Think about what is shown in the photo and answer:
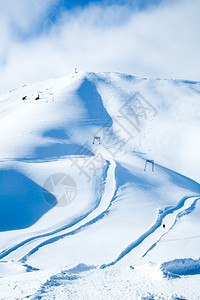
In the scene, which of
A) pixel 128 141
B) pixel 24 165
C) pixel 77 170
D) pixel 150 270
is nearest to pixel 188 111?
pixel 128 141

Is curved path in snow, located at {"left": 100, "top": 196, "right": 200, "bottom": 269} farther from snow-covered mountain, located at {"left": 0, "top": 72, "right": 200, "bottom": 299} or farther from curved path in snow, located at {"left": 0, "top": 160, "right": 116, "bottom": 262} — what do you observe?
curved path in snow, located at {"left": 0, "top": 160, "right": 116, "bottom": 262}

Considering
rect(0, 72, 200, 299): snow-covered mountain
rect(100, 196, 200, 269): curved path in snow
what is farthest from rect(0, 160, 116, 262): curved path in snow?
rect(100, 196, 200, 269): curved path in snow

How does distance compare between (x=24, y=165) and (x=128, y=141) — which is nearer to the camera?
(x=24, y=165)

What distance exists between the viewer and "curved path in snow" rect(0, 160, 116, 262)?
1464cm

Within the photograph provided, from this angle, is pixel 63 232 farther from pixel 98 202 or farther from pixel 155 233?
pixel 155 233

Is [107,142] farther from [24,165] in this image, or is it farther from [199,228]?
[199,228]

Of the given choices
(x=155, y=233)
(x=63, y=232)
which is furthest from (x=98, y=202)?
(x=155, y=233)

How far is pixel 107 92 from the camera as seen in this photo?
57.1 meters

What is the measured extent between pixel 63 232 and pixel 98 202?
455cm

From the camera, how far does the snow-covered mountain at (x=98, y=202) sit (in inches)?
395

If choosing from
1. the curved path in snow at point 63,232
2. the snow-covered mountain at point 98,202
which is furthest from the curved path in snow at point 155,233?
the curved path in snow at point 63,232

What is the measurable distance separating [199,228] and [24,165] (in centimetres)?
1456

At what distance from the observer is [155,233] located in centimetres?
1723

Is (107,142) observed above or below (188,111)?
below
